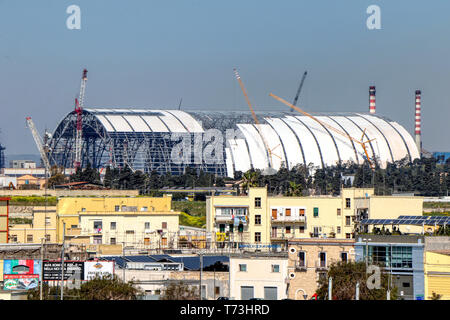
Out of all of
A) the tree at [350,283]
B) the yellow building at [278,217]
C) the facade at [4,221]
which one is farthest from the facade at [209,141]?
the tree at [350,283]

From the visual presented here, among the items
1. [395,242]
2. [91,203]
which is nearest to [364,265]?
[395,242]

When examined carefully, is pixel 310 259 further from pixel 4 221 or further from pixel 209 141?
pixel 209 141

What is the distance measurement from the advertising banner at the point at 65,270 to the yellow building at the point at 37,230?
11.3 metres

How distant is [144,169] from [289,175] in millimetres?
20546

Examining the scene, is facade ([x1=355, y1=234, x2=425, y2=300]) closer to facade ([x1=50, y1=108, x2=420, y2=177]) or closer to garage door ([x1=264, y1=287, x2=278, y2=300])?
garage door ([x1=264, y1=287, x2=278, y2=300])

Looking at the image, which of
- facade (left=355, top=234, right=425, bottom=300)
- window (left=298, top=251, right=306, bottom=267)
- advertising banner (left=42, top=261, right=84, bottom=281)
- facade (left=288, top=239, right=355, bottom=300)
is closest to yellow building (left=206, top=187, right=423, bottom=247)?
facade (left=288, top=239, right=355, bottom=300)

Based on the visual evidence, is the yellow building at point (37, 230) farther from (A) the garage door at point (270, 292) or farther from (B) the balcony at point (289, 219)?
(A) the garage door at point (270, 292)

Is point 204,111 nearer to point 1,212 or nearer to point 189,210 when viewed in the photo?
point 189,210

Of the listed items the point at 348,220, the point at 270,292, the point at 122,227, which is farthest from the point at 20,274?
the point at 348,220

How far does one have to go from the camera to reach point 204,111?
103875 millimetres

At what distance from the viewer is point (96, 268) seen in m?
21.1

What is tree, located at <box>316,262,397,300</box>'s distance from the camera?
57.9 ft
